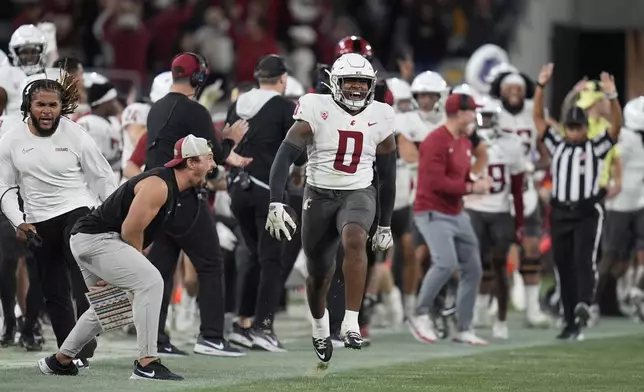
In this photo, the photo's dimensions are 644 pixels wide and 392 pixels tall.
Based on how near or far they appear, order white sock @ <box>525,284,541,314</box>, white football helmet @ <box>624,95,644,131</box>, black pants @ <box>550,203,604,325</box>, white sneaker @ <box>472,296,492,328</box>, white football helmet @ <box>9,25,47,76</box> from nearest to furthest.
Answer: white football helmet @ <box>9,25,47,76</box>, black pants @ <box>550,203,604,325</box>, white sneaker @ <box>472,296,492,328</box>, white sock @ <box>525,284,541,314</box>, white football helmet @ <box>624,95,644,131</box>

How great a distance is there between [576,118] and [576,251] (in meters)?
1.04

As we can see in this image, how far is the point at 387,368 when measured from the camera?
36.4 ft

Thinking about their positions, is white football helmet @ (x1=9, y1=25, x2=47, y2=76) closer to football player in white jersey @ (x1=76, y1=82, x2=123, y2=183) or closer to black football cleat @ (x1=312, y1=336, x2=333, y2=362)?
football player in white jersey @ (x1=76, y1=82, x2=123, y2=183)

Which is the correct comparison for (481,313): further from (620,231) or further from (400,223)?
(620,231)

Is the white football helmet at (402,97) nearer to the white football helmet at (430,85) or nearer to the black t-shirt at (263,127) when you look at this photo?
the white football helmet at (430,85)

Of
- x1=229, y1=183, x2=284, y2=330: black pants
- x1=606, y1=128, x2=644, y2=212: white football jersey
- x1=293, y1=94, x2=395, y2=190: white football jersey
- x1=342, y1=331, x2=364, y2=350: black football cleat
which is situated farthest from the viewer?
x1=606, y1=128, x2=644, y2=212: white football jersey

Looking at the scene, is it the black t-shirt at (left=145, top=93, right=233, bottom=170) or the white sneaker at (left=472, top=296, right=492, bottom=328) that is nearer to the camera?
the black t-shirt at (left=145, top=93, right=233, bottom=170)

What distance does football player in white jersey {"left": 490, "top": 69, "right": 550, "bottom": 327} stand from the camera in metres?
15.1

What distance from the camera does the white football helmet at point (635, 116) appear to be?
15.9 meters

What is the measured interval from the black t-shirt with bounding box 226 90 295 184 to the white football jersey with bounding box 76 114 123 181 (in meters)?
Answer: 1.20

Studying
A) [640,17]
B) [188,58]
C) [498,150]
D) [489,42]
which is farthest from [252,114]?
[640,17]

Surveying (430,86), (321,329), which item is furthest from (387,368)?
(430,86)

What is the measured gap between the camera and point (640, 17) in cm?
2412

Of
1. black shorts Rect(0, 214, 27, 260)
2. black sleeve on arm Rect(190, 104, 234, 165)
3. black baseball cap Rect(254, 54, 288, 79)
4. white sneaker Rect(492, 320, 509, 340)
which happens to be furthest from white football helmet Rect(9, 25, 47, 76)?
white sneaker Rect(492, 320, 509, 340)
